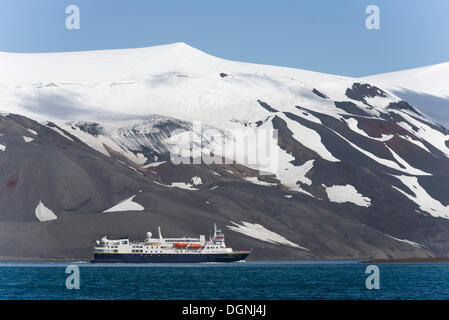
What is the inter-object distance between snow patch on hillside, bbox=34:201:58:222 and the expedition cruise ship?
2620 cm

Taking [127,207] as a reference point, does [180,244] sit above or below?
below

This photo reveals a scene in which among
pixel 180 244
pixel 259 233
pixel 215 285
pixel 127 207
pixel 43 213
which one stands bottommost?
pixel 215 285

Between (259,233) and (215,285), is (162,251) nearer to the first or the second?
(259,233)

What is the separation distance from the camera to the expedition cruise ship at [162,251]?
161 meters

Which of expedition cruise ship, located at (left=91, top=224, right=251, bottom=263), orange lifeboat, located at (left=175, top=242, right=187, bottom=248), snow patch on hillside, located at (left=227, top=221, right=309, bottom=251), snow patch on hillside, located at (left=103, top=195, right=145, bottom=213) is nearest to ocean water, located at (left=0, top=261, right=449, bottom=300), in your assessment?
expedition cruise ship, located at (left=91, top=224, right=251, bottom=263)

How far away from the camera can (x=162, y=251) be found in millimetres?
162375

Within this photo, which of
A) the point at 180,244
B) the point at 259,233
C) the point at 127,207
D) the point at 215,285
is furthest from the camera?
the point at 259,233

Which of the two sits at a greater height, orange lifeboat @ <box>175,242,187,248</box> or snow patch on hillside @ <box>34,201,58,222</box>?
snow patch on hillside @ <box>34,201,58,222</box>

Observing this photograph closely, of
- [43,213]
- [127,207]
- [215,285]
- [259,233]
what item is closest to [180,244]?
[127,207]

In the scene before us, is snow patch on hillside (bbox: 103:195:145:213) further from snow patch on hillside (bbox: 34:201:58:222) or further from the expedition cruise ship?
the expedition cruise ship

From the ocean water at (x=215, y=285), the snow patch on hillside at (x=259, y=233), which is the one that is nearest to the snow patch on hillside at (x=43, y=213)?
the snow patch on hillside at (x=259, y=233)

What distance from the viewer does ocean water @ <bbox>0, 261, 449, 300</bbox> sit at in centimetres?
8731

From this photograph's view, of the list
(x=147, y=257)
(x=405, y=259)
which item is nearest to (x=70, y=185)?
(x=147, y=257)

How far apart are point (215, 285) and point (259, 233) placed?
95.1m
